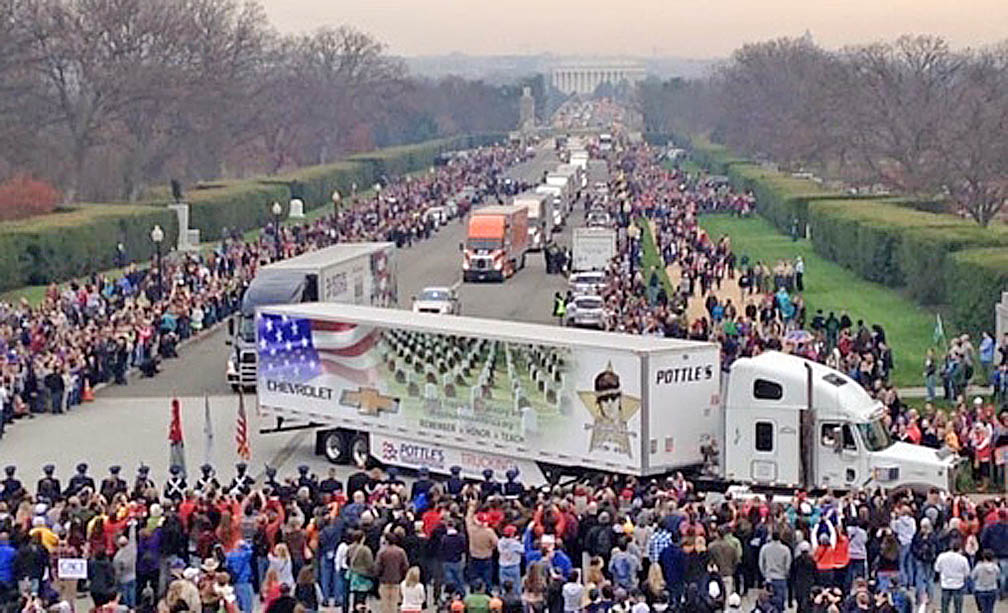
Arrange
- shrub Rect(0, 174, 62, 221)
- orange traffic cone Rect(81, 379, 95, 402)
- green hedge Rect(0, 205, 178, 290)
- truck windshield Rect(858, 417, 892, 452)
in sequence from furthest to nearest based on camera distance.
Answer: shrub Rect(0, 174, 62, 221) < green hedge Rect(0, 205, 178, 290) < orange traffic cone Rect(81, 379, 95, 402) < truck windshield Rect(858, 417, 892, 452)

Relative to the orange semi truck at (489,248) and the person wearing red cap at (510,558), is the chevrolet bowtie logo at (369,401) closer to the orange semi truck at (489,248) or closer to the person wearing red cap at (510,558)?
the person wearing red cap at (510,558)

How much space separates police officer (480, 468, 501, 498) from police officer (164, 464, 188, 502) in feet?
14.1

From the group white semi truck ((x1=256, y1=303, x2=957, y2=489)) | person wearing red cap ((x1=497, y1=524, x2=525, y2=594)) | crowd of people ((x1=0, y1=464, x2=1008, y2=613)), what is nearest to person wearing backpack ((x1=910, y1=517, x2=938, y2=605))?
crowd of people ((x1=0, y1=464, x2=1008, y2=613))

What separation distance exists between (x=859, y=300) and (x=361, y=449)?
31321 mm

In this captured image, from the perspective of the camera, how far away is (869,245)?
70.0m

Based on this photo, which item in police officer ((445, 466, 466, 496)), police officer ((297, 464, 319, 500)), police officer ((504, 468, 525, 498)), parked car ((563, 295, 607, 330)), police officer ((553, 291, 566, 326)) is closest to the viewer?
police officer ((297, 464, 319, 500))

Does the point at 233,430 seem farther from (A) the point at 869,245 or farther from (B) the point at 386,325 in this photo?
(A) the point at 869,245

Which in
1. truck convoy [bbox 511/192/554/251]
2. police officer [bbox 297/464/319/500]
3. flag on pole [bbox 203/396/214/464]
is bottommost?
truck convoy [bbox 511/192/554/251]

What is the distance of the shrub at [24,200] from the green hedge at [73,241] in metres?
2.02

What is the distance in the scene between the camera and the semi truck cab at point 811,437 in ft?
99.9

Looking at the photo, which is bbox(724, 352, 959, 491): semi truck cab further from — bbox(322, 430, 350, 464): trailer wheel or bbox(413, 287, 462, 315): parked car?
bbox(413, 287, 462, 315): parked car

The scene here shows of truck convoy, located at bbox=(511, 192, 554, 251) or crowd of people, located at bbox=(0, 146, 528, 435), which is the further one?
truck convoy, located at bbox=(511, 192, 554, 251)

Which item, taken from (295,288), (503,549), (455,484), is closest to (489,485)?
(455,484)

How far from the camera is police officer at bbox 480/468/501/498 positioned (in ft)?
94.7
